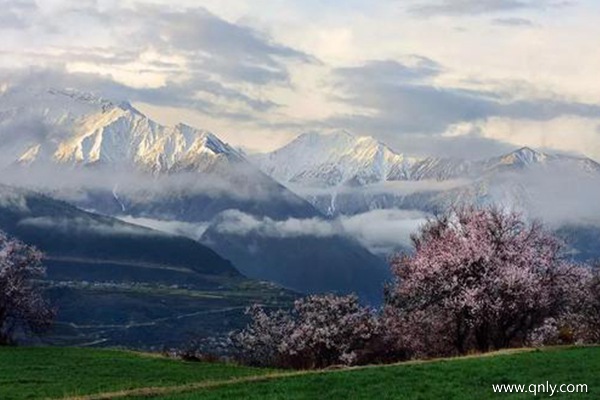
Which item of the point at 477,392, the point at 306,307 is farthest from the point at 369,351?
the point at 477,392

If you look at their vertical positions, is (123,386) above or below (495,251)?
below

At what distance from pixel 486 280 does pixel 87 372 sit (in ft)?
118

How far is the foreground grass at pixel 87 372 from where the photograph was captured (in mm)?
54938

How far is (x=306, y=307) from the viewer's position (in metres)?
122

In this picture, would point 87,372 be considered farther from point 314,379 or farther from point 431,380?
point 431,380

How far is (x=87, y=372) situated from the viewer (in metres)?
65.1

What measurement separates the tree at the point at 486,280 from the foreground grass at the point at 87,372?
71.5ft

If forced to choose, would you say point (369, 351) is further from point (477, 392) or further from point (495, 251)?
point (477, 392)

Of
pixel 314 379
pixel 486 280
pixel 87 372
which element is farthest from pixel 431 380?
pixel 486 280

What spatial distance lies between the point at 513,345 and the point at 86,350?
38332 millimetres

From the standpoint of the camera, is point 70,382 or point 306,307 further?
point 306,307

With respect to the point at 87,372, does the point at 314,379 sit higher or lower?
higher

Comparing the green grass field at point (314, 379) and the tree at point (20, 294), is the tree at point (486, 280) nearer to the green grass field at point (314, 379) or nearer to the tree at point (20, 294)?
the green grass field at point (314, 379)

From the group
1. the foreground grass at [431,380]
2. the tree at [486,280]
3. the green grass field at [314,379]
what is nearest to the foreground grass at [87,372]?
the green grass field at [314,379]
